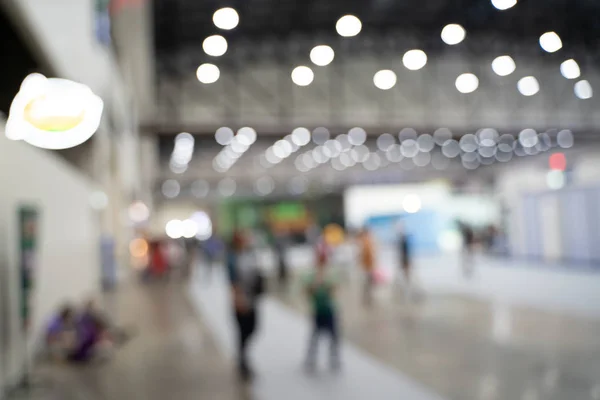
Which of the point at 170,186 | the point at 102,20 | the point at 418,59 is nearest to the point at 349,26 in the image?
the point at 418,59

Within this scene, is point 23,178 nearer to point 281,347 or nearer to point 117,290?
point 281,347

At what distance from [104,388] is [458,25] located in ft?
21.0

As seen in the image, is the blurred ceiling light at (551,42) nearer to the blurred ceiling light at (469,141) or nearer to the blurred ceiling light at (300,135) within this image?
the blurred ceiling light at (300,135)

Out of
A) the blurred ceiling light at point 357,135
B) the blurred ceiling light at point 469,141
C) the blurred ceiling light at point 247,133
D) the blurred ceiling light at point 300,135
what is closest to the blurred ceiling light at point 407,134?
the blurred ceiling light at point 357,135

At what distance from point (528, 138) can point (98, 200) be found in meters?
18.9

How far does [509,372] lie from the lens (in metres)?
7.21

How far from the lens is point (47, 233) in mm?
11055

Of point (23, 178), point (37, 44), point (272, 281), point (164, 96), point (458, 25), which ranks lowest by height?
point (272, 281)

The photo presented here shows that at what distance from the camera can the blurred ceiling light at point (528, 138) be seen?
25016 millimetres

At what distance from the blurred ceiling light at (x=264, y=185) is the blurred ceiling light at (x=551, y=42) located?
35.3m

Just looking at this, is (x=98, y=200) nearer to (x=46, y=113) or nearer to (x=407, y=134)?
(x=46, y=113)

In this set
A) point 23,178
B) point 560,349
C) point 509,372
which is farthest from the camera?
point 23,178

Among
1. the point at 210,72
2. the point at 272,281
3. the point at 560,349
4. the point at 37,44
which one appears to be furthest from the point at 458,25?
the point at 272,281

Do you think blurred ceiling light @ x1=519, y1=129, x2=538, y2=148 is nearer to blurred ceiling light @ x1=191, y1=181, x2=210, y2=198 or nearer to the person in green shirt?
the person in green shirt
